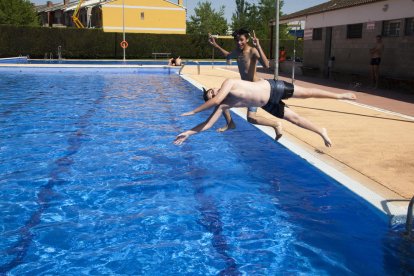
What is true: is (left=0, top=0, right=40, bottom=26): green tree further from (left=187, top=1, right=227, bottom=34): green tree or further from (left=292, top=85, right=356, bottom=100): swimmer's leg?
(left=292, top=85, right=356, bottom=100): swimmer's leg

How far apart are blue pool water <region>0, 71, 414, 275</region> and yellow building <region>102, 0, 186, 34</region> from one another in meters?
45.1

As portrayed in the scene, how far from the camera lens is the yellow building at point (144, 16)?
52688 mm

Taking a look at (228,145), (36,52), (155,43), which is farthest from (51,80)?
(155,43)

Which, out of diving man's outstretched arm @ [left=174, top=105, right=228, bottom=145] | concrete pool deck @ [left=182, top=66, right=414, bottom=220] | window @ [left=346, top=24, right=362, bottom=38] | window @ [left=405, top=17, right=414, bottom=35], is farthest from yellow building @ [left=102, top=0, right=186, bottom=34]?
diving man's outstretched arm @ [left=174, top=105, right=228, bottom=145]

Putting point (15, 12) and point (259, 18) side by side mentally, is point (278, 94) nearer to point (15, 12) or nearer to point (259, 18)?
point (15, 12)

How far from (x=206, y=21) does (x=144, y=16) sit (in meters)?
8.29

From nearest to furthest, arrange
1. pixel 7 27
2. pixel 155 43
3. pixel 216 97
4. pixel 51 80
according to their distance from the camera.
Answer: pixel 216 97 < pixel 51 80 < pixel 7 27 < pixel 155 43

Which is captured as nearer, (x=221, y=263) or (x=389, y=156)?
(x=221, y=263)

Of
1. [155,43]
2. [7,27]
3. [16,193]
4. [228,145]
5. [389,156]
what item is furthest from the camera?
[155,43]

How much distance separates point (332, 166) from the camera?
263 inches

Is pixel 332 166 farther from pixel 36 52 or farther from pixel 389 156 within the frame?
pixel 36 52

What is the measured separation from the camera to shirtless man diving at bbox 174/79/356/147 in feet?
18.8

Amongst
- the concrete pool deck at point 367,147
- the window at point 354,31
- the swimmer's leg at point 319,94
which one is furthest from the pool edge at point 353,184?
the window at point 354,31

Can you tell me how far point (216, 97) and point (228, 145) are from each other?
12.9 feet
